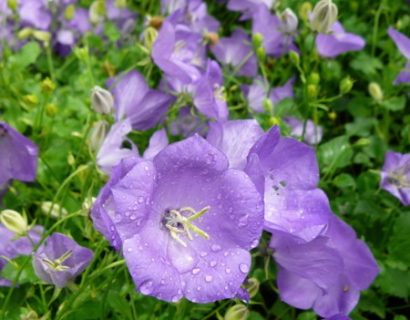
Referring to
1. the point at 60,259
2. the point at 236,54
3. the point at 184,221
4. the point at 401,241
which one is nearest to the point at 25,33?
the point at 236,54

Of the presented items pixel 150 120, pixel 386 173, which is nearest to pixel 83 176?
pixel 150 120

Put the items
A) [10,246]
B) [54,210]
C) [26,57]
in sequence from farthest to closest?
[26,57] < [54,210] < [10,246]

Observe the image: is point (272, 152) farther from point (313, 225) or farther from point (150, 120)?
point (150, 120)

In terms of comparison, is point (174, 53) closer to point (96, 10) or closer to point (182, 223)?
point (96, 10)

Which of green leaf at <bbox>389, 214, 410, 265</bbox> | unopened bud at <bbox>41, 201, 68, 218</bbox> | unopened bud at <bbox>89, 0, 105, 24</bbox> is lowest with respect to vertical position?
green leaf at <bbox>389, 214, 410, 265</bbox>

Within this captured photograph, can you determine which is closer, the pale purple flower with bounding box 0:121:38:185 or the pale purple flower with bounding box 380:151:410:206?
the pale purple flower with bounding box 0:121:38:185

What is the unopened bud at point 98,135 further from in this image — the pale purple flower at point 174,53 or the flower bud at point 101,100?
the pale purple flower at point 174,53

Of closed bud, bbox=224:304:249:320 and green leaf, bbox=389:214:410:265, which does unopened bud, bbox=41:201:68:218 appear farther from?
green leaf, bbox=389:214:410:265

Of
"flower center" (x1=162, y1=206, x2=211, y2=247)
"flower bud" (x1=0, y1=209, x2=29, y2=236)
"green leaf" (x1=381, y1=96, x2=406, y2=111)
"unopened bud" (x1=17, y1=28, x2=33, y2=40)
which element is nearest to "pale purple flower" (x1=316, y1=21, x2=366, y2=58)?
"green leaf" (x1=381, y1=96, x2=406, y2=111)
